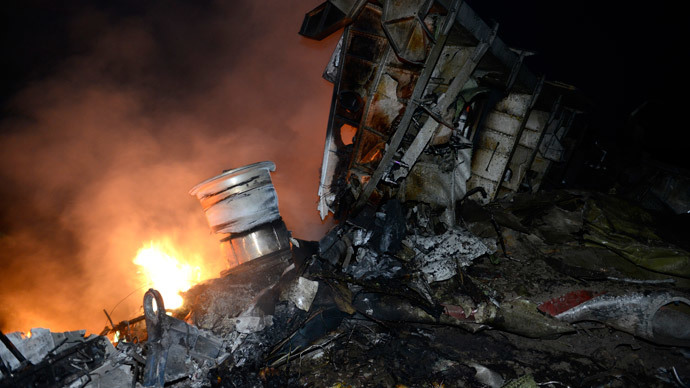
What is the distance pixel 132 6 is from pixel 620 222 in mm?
11470

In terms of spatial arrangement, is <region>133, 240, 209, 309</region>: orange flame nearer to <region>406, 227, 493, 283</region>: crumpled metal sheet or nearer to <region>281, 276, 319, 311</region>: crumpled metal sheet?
<region>281, 276, 319, 311</region>: crumpled metal sheet

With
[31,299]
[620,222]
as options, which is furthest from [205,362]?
[620,222]

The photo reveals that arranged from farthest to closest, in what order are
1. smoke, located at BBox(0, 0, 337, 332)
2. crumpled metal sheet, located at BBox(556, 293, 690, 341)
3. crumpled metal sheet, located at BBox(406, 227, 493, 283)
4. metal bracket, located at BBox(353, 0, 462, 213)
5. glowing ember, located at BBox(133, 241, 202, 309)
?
1. smoke, located at BBox(0, 0, 337, 332)
2. glowing ember, located at BBox(133, 241, 202, 309)
3. crumpled metal sheet, located at BBox(406, 227, 493, 283)
4. metal bracket, located at BBox(353, 0, 462, 213)
5. crumpled metal sheet, located at BBox(556, 293, 690, 341)

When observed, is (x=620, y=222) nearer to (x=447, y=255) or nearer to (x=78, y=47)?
(x=447, y=255)

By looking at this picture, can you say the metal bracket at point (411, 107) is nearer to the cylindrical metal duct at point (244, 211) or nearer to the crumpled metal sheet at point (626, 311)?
the cylindrical metal duct at point (244, 211)

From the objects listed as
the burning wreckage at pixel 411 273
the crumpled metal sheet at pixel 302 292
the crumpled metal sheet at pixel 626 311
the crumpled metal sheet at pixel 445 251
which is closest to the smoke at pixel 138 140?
the burning wreckage at pixel 411 273

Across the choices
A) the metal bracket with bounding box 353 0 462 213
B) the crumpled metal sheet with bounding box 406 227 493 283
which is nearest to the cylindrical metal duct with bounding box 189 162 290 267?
the metal bracket with bounding box 353 0 462 213

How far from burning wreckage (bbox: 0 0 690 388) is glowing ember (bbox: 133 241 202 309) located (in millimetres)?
1753

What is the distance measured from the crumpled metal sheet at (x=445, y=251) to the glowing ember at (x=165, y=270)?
15.4 feet

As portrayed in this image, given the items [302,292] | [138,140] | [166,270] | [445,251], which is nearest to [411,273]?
[445,251]

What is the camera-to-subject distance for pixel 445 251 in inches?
187

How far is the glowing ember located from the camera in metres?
6.03

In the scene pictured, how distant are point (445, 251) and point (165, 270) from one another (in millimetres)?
5987

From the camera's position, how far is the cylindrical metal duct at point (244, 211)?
14.7ft
